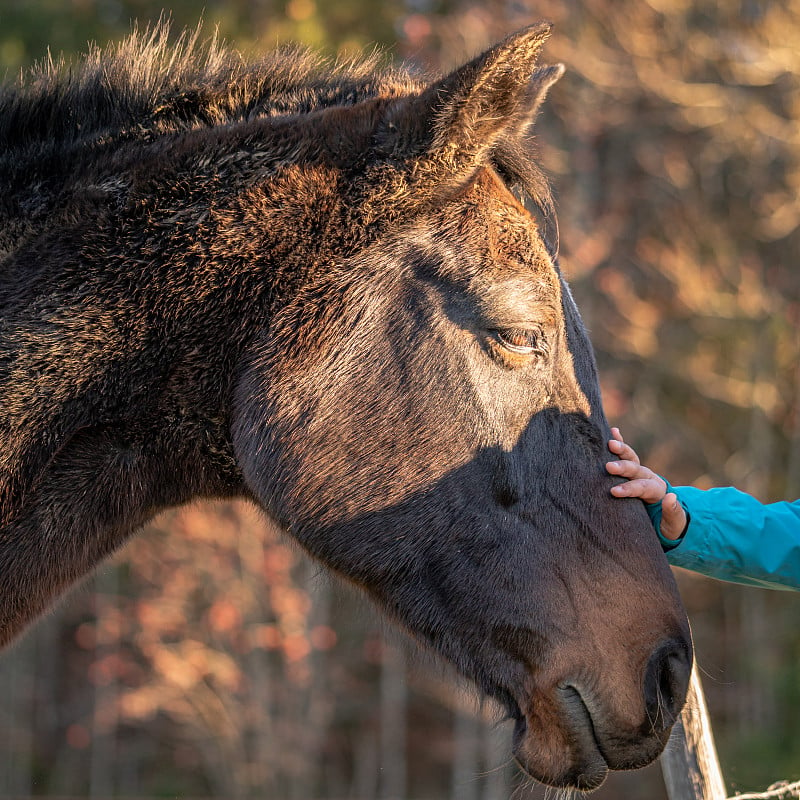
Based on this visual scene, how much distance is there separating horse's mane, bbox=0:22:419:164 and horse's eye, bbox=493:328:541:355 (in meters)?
0.87

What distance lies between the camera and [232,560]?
1252 cm

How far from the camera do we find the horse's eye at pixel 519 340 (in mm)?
2537

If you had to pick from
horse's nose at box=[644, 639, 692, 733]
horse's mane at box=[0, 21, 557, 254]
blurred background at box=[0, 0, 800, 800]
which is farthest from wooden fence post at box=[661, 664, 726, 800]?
blurred background at box=[0, 0, 800, 800]

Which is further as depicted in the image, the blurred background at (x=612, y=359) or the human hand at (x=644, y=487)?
the blurred background at (x=612, y=359)

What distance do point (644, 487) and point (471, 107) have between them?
3.90 ft

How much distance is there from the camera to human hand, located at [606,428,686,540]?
2.57 meters

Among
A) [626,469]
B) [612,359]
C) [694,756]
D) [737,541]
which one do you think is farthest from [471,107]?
[612,359]

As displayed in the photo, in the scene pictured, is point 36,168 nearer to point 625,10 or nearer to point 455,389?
point 455,389

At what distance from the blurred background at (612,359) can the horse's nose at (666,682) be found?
933 centimetres

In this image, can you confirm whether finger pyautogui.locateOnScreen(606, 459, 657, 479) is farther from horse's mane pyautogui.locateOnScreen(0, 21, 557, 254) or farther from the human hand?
horse's mane pyautogui.locateOnScreen(0, 21, 557, 254)

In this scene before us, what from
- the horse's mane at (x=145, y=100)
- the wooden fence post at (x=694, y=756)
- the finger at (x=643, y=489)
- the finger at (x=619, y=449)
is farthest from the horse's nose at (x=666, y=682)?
the horse's mane at (x=145, y=100)

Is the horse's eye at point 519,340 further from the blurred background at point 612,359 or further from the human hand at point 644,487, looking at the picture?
A: the blurred background at point 612,359

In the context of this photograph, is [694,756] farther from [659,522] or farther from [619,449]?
[619,449]

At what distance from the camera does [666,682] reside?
2.41 meters
